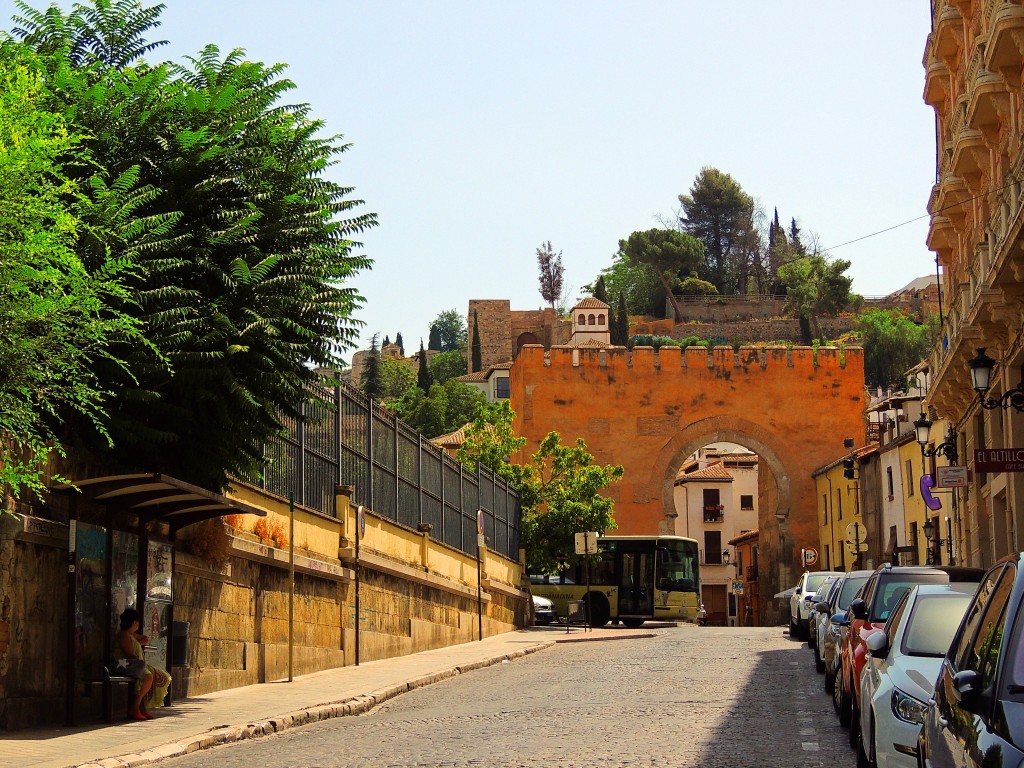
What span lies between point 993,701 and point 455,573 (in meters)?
26.8

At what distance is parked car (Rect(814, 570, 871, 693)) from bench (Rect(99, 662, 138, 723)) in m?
6.70

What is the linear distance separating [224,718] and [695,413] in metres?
51.5

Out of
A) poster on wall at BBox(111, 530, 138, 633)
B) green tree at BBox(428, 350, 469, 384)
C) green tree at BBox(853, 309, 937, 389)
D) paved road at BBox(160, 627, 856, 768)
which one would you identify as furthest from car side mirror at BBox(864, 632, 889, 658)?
green tree at BBox(428, 350, 469, 384)

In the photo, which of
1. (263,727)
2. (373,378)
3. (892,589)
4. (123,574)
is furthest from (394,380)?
(892,589)

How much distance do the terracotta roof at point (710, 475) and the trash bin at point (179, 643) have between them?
72.3 m

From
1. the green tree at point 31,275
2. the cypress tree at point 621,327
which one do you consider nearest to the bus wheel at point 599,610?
the green tree at point 31,275

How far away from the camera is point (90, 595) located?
13648 millimetres

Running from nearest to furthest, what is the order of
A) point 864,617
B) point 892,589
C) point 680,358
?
point 864,617 < point 892,589 < point 680,358

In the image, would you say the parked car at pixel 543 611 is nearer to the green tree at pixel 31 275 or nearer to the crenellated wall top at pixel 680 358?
the crenellated wall top at pixel 680 358

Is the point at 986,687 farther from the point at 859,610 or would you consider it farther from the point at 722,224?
the point at 722,224

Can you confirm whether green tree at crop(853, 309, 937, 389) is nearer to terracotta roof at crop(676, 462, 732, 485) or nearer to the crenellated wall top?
terracotta roof at crop(676, 462, 732, 485)

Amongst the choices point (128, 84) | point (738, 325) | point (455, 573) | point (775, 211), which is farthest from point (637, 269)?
point (128, 84)

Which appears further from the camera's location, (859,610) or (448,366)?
(448,366)

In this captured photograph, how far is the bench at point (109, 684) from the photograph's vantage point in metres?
13.5
